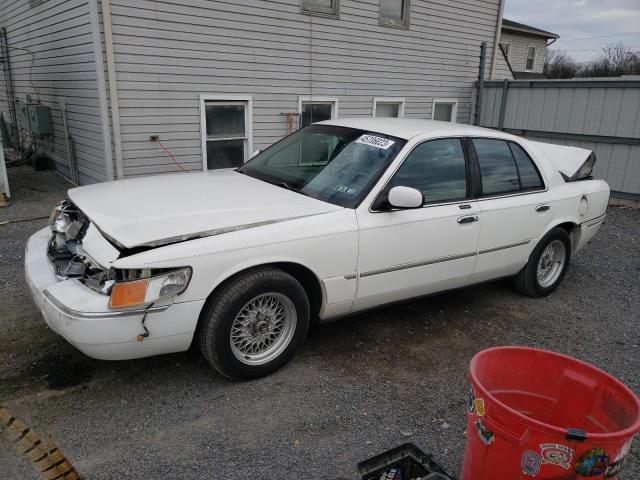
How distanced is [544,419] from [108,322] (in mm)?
2300

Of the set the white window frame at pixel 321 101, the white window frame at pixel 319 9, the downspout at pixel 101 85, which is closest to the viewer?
the downspout at pixel 101 85

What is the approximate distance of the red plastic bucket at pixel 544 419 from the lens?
1.87m

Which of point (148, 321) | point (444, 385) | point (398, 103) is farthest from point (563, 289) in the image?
point (398, 103)

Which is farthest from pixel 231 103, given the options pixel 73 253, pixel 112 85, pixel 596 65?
pixel 596 65

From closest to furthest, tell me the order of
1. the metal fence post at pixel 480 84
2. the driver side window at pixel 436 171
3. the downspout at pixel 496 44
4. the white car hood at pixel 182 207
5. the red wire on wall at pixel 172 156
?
1. the white car hood at pixel 182 207
2. the driver side window at pixel 436 171
3. the red wire on wall at pixel 172 156
4. the metal fence post at pixel 480 84
5. the downspout at pixel 496 44

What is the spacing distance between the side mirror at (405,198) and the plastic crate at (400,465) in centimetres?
172

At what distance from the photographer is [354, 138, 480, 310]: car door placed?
3.66 m

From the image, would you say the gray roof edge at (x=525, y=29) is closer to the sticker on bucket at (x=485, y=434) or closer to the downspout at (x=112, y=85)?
the downspout at (x=112, y=85)

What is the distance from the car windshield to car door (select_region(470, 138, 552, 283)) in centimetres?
95

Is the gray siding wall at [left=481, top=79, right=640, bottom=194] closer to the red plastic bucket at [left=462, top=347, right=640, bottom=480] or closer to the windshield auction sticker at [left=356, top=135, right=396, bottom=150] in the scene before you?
the windshield auction sticker at [left=356, top=135, right=396, bottom=150]

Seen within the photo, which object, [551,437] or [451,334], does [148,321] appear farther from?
[451,334]

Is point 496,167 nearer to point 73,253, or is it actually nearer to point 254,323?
point 254,323

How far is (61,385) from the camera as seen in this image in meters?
3.30

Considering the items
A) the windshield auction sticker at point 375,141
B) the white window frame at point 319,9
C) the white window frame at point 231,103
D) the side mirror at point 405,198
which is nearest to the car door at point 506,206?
the windshield auction sticker at point 375,141
